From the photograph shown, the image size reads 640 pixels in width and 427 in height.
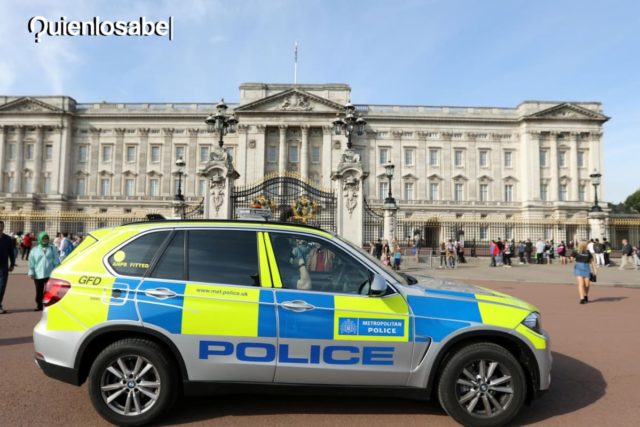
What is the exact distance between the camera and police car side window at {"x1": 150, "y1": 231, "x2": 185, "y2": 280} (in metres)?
3.37

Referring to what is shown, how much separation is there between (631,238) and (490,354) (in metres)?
43.5

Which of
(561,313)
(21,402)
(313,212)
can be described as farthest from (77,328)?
(313,212)

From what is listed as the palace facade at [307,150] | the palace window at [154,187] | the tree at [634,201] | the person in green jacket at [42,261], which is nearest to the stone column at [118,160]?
the palace facade at [307,150]

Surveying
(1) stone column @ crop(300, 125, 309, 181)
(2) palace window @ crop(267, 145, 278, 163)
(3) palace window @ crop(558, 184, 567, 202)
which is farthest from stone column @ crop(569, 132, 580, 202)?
(2) palace window @ crop(267, 145, 278, 163)

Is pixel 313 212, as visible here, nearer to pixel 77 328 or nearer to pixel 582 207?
pixel 77 328

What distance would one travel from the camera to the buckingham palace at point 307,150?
166 feet

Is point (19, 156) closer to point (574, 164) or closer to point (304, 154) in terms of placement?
point (304, 154)

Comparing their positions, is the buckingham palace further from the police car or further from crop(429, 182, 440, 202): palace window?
the police car

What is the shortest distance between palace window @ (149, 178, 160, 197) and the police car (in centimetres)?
5377

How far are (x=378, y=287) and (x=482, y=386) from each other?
1272 millimetres

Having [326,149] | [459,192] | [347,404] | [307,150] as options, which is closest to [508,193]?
[459,192]

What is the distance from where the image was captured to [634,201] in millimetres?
74125

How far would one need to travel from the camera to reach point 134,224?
3.72m

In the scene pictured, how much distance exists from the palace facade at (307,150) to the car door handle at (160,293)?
4745cm
